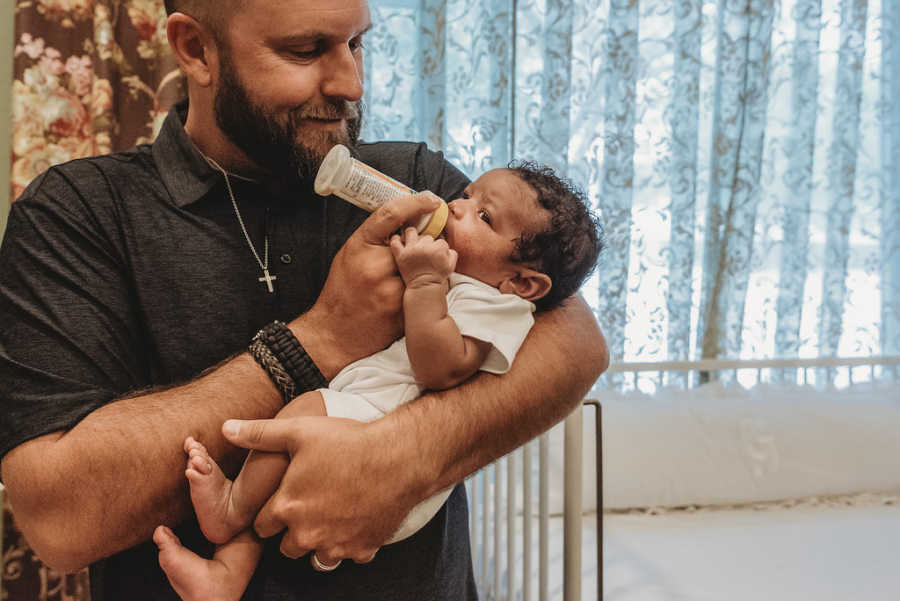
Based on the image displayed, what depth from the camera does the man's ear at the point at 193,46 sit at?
109cm

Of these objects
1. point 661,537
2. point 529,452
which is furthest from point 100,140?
point 661,537

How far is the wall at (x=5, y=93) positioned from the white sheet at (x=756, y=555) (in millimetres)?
2046

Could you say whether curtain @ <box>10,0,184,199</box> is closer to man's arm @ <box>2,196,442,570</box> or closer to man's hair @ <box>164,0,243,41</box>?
man's hair @ <box>164,0,243,41</box>

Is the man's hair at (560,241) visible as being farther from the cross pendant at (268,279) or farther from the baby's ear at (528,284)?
the cross pendant at (268,279)

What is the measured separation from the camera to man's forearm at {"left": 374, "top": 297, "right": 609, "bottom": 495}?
842 mm

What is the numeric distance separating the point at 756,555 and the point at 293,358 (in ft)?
5.64

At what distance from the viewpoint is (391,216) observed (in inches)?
35.8

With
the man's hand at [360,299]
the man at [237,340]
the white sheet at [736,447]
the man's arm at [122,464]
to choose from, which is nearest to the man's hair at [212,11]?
the man at [237,340]

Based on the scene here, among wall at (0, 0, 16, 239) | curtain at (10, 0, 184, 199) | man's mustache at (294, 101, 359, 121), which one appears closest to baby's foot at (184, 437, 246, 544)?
man's mustache at (294, 101, 359, 121)

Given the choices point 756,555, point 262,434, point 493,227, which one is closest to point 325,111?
point 493,227

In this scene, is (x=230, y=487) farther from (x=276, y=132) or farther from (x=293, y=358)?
(x=276, y=132)

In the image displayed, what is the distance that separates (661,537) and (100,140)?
201 centimetres

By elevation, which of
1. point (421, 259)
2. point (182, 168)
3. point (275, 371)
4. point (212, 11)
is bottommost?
point (275, 371)

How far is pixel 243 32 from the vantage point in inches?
40.5
